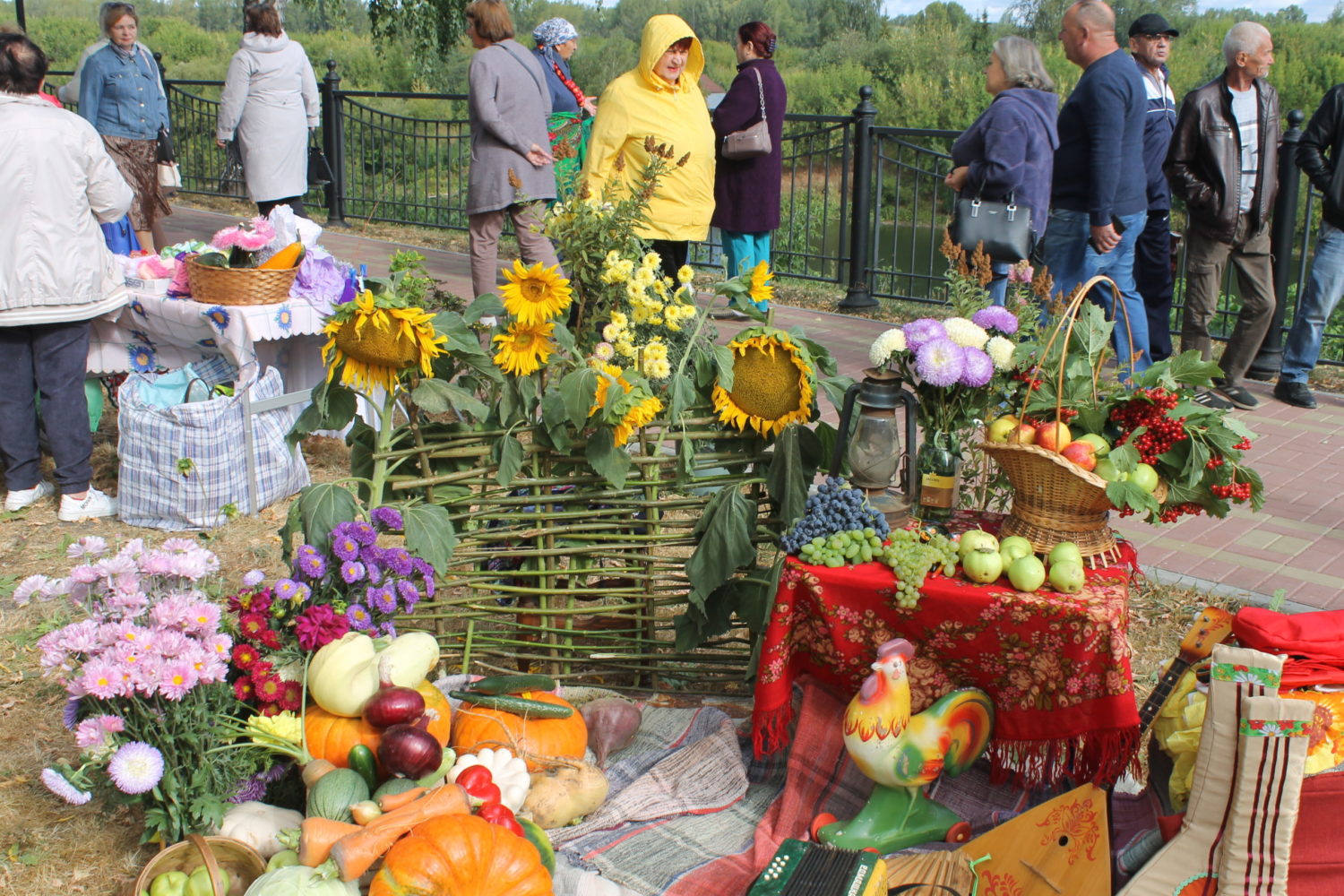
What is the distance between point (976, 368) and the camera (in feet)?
8.74

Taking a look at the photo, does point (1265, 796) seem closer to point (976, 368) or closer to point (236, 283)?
point (976, 368)

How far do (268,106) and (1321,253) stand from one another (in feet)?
21.4

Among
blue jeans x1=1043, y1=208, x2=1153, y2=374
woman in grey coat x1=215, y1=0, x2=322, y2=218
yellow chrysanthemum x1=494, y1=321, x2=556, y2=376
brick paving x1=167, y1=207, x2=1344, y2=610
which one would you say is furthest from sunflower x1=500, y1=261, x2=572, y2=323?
woman in grey coat x1=215, y1=0, x2=322, y2=218

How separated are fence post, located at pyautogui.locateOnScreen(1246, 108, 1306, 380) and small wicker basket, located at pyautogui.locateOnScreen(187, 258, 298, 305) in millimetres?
5284

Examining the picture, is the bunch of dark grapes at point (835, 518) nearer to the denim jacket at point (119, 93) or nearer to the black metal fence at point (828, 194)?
the black metal fence at point (828, 194)

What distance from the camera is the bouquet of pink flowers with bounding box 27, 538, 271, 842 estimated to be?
2.41m

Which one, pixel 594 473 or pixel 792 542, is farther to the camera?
pixel 594 473

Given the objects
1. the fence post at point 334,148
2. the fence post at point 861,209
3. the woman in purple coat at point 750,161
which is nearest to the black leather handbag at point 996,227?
the woman in purple coat at point 750,161

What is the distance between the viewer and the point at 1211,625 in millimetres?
2502

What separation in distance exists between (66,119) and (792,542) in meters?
3.47

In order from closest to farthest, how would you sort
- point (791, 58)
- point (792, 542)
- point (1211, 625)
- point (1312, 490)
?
1. point (1211, 625)
2. point (792, 542)
3. point (1312, 490)
4. point (791, 58)

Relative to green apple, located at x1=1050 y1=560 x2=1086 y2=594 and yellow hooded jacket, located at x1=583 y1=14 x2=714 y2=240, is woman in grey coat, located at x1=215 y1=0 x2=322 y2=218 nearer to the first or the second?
yellow hooded jacket, located at x1=583 y1=14 x2=714 y2=240

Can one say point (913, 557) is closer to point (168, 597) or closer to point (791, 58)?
point (168, 597)

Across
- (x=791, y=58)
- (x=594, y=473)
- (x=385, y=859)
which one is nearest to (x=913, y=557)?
(x=594, y=473)
